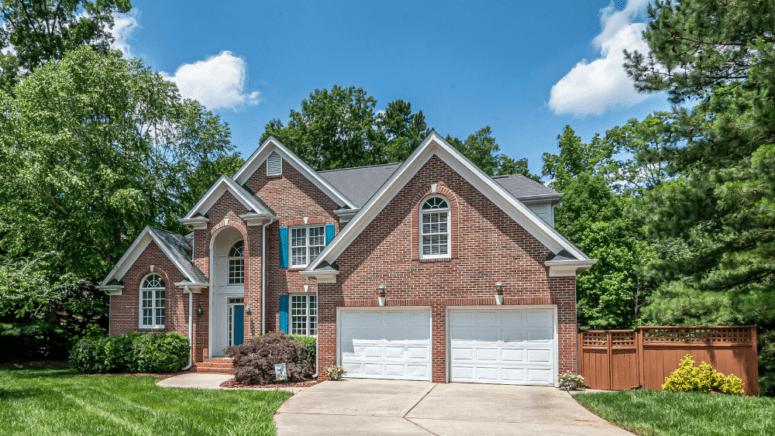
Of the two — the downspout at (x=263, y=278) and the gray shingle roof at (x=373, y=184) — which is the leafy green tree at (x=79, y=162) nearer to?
the downspout at (x=263, y=278)

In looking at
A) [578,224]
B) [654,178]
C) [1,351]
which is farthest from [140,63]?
[654,178]

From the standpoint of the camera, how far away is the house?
15.0 metres

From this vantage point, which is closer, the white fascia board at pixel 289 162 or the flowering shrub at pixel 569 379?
the flowering shrub at pixel 569 379

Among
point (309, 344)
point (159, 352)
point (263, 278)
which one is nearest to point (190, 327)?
point (159, 352)

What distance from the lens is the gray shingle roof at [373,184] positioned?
19047 mm

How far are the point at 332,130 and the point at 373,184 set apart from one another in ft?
73.5

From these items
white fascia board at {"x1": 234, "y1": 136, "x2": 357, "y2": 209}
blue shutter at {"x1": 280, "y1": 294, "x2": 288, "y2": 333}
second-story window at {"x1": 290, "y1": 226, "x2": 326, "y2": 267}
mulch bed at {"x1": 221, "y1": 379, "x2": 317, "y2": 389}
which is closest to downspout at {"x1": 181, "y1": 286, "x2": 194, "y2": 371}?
blue shutter at {"x1": 280, "y1": 294, "x2": 288, "y2": 333}

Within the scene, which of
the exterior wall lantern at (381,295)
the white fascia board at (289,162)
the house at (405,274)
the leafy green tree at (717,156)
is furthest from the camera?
the white fascia board at (289,162)

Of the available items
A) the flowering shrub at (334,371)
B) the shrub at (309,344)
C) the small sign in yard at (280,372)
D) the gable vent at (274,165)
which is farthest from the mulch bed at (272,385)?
the gable vent at (274,165)

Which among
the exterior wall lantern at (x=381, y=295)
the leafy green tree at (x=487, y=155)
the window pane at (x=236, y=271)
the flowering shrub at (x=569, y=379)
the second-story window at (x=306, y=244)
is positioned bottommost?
the flowering shrub at (x=569, y=379)

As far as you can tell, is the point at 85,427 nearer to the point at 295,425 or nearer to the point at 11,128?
the point at 295,425

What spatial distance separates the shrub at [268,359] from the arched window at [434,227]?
492cm

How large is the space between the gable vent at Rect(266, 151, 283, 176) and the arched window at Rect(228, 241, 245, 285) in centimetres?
325

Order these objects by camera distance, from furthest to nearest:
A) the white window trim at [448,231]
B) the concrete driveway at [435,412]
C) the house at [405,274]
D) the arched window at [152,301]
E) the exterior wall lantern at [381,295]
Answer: the arched window at [152,301]
the exterior wall lantern at [381,295]
the white window trim at [448,231]
the house at [405,274]
the concrete driveway at [435,412]
